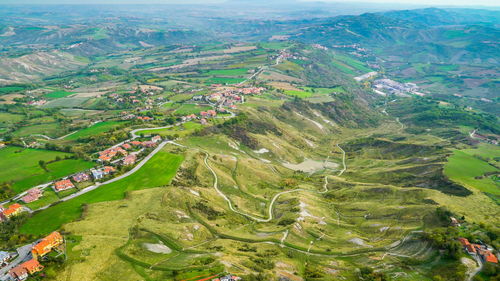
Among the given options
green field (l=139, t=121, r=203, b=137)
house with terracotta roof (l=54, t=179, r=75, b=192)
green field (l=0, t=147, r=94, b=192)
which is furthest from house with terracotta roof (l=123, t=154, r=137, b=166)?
green field (l=139, t=121, r=203, b=137)

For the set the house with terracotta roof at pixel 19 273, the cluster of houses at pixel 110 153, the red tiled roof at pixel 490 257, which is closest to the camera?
the house with terracotta roof at pixel 19 273

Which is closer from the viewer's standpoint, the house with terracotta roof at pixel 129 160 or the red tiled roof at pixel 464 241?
the red tiled roof at pixel 464 241

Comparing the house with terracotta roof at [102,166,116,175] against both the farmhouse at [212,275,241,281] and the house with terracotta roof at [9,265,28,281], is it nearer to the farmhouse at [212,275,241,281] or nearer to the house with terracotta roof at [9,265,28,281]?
the house with terracotta roof at [9,265,28,281]

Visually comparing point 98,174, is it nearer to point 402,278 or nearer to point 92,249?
point 92,249

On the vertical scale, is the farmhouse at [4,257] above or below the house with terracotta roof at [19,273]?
below

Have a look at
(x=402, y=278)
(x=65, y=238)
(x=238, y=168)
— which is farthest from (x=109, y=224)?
(x=402, y=278)

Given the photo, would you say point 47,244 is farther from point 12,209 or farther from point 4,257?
point 12,209

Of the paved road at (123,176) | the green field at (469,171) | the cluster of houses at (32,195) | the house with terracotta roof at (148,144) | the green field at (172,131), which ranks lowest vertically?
the green field at (469,171)

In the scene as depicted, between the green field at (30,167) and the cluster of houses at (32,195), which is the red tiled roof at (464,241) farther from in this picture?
the green field at (30,167)

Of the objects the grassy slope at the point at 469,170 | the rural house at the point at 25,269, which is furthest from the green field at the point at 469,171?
the rural house at the point at 25,269
